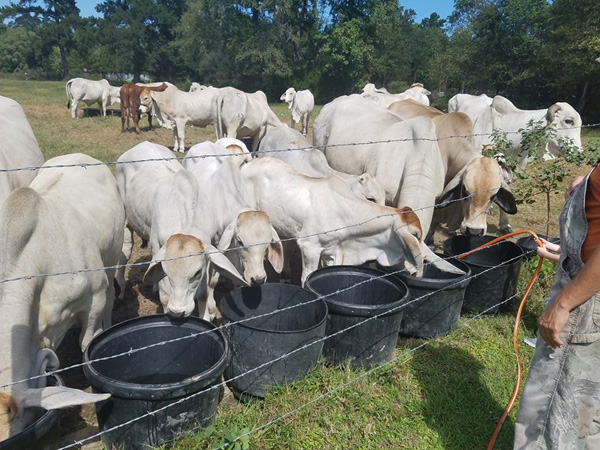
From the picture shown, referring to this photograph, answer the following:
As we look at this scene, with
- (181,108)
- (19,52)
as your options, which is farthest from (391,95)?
(19,52)

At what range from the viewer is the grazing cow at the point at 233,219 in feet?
12.6

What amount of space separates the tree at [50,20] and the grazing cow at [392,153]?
66547 mm

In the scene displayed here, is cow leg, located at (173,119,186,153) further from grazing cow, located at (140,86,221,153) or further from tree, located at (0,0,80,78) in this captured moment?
tree, located at (0,0,80,78)

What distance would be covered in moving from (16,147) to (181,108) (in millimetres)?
8887

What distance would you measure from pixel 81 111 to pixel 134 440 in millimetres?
20756

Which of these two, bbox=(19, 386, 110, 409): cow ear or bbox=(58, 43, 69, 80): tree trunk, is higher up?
bbox=(58, 43, 69, 80): tree trunk

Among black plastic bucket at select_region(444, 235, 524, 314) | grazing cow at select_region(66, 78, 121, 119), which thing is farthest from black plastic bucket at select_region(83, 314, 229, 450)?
grazing cow at select_region(66, 78, 121, 119)

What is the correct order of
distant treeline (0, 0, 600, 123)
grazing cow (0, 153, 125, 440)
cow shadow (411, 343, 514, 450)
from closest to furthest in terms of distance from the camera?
grazing cow (0, 153, 125, 440) → cow shadow (411, 343, 514, 450) → distant treeline (0, 0, 600, 123)

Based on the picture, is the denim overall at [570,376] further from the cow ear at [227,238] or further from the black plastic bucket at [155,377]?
the cow ear at [227,238]

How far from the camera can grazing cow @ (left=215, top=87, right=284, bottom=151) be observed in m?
12.3

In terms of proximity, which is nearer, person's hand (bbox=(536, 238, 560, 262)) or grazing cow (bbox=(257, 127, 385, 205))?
person's hand (bbox=(536, 238, 560, 262))

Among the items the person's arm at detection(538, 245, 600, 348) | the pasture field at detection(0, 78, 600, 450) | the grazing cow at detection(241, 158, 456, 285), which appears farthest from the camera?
the grazing cow at detection(241, 158, 456, 285)

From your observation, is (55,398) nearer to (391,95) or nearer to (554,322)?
(554,322)

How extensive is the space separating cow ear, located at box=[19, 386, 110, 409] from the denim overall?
204cm
